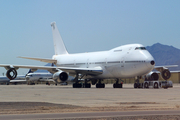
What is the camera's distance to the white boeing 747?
38719 mm

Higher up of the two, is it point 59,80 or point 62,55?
point 62,55

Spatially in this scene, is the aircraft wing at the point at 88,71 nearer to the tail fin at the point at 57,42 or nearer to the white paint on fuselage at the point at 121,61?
the white paint on fuselage at the point at 121,61

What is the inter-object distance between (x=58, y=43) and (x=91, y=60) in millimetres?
14951

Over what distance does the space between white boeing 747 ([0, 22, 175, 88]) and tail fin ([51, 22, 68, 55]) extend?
6.96 metres

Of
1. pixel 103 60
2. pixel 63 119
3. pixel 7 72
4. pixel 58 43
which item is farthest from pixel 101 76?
pixel 63 119

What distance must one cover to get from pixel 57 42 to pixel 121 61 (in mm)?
23055

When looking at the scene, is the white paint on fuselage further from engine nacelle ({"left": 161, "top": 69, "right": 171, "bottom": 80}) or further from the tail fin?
the tail fin

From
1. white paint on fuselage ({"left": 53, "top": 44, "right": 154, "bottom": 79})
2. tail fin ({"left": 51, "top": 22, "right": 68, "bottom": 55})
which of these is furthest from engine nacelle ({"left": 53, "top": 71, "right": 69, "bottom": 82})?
tail fin ({"left": 51, "top": 22, "right": 68, "bottom": 55})

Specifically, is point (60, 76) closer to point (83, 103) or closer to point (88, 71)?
point (88, 71)

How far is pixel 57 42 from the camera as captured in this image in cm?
6106

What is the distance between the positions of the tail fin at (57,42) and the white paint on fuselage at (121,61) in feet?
34.3

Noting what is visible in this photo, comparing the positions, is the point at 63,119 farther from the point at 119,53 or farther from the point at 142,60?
the point at 119,53

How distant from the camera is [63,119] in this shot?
33.9 ft

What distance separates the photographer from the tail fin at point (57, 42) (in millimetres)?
59375
